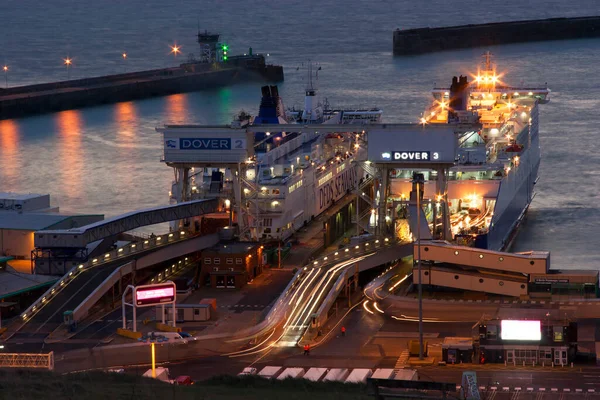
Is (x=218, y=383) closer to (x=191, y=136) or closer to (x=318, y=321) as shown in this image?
(x=318, y=321)

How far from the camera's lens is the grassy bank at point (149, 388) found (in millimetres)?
23031

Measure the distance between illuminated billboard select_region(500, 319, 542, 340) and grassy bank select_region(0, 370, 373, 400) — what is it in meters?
5.42

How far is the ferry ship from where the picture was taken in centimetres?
4394

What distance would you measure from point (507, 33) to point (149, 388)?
383 ft

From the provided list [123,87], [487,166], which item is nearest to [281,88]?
[123,87]

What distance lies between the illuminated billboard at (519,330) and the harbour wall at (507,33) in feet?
325

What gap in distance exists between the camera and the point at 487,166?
1843 inches

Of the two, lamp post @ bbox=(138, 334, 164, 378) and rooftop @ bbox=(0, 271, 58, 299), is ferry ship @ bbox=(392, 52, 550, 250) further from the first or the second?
lamp post @ bbox=(138, 334, 164, 378)

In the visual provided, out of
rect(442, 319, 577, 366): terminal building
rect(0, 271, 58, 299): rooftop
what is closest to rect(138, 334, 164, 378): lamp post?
rect(0, 271, 58, 299): rooftop

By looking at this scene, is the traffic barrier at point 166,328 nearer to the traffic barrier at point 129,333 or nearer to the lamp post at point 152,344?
the traffic barrier at point 129,333

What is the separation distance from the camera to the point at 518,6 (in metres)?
196

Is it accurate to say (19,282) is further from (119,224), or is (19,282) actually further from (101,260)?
(119,224)

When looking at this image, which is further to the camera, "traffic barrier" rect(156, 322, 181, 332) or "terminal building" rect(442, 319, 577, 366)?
"traffic barrier" rect(156, 322, 181, 332)

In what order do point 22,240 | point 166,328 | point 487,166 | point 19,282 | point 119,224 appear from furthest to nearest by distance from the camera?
1. point 487,166
2. point 22,240
3. point 119,224
4. point 19,282
5. point 166,328
